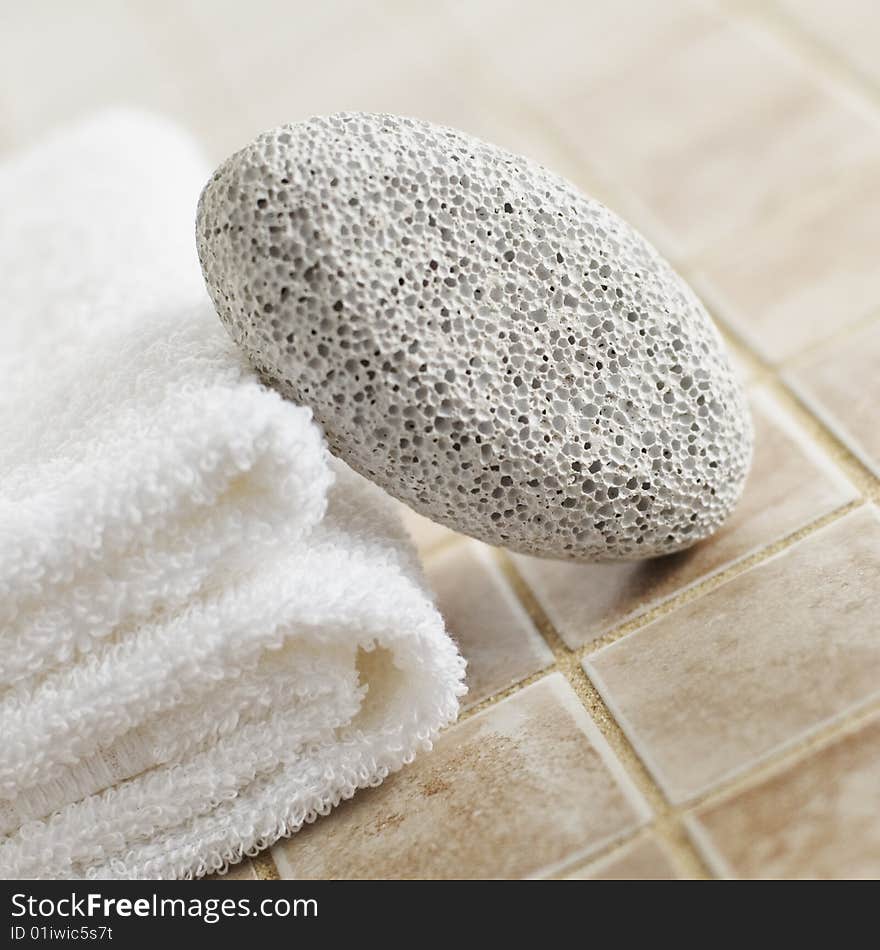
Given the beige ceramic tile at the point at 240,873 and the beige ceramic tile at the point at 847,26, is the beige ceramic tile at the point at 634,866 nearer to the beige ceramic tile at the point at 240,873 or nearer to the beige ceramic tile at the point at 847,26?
the beige ceramic tile at the point at 240,873

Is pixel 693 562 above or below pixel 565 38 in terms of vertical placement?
below

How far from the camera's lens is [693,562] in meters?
0.54

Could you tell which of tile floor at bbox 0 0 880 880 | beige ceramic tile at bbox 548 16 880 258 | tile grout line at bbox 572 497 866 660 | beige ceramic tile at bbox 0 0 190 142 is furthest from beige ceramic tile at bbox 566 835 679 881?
beige ceramic tile at bbox 0 0 190 142

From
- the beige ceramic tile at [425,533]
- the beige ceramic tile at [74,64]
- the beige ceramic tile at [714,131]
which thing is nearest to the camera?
the beige ceramic tile at [425,533]

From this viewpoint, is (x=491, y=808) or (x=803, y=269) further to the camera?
(x=803, y=269)

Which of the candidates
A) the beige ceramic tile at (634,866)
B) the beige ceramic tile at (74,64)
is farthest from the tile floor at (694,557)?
the beige ceramic tile at (74,64)

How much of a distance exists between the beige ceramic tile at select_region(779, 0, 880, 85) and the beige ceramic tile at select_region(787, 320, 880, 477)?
30 centimetres

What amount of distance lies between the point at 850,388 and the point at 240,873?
1.27ft

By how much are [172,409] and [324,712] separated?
0.45ft

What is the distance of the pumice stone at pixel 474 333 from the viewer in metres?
0.44

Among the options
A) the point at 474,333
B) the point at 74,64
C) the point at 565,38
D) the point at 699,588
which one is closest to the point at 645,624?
the point at 699,588

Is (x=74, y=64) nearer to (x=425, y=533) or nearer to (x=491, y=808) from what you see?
(x=425, y=533)

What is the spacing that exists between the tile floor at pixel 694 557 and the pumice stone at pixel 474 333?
0.05 m

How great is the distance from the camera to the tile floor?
442 millimetres
